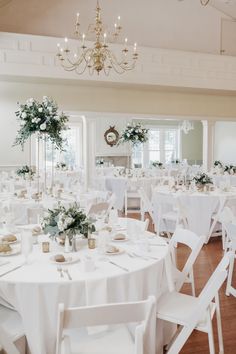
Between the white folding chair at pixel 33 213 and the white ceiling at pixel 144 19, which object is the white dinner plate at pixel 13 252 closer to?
the white folding chair at pixel 33 213

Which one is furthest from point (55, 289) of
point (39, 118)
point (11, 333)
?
point (39, 118)

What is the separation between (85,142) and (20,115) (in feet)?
17.1

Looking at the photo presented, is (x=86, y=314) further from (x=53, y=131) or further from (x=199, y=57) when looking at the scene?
(x=199, y=57)

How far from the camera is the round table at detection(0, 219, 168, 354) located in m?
2.46

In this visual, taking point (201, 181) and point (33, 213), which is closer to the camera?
point (33, 213)

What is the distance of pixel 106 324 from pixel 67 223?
4.25 ft

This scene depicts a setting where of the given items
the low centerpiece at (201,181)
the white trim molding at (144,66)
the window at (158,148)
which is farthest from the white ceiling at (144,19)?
the window at (158,148)

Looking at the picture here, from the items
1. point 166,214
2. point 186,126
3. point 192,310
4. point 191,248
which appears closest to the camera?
point 192,310

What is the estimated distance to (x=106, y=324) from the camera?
1.88m

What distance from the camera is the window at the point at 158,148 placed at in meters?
17.2

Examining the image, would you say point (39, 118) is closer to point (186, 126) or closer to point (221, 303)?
point (221, 303)

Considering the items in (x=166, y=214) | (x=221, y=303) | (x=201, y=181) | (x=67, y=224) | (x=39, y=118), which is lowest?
(x=221, y=303)

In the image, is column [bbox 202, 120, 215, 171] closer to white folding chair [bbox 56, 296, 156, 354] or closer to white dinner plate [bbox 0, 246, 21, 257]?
white dinner plate [bbox 0, 246, 21, 257]

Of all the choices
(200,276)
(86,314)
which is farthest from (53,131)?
(86,314)
